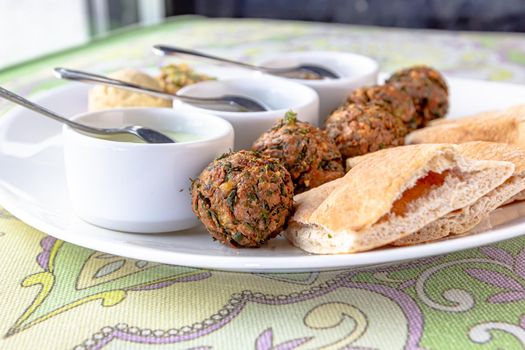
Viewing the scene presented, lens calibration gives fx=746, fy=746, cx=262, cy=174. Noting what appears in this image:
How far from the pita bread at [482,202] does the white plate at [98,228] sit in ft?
0.17

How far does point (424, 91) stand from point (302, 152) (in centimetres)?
84

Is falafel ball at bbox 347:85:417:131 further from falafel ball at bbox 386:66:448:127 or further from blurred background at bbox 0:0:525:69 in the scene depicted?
blurred background at bbox 0:0:525:69

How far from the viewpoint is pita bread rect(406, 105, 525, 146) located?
2.38 m

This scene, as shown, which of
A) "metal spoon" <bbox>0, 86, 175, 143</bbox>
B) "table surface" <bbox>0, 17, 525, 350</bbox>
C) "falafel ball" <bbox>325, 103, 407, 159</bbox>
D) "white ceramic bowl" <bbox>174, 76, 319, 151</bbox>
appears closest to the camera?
"table surface" <bbox>0, 17, 525, 350</bbox>

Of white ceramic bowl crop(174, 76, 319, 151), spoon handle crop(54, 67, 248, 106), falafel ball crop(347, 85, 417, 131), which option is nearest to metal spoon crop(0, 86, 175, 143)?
white ceramic bowl crop(174, 76, 319, 151)

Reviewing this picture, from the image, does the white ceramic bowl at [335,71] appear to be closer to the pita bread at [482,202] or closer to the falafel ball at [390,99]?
the falafel ball at [390,99]

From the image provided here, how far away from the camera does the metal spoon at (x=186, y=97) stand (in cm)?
252

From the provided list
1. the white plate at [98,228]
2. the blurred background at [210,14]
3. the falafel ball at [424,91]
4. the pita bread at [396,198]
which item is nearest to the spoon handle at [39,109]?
the white plate at [98,228]

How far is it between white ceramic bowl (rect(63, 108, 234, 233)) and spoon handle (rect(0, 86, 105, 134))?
50 millimetres

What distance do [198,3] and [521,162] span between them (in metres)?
5.47

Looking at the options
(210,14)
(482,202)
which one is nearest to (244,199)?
(482,202)

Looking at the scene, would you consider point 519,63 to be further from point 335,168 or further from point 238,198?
point 238,198

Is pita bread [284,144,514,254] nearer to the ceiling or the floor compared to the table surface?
nearer to the ceiling

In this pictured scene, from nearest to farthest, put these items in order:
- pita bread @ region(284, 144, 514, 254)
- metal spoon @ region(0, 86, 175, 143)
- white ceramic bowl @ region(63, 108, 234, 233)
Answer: pita bread @ region(284, 144, 514, 254) → white ceramic bowl @ region(63, 108, 234, 233) → metal spoon @ region(0, 86, 175, 143)
